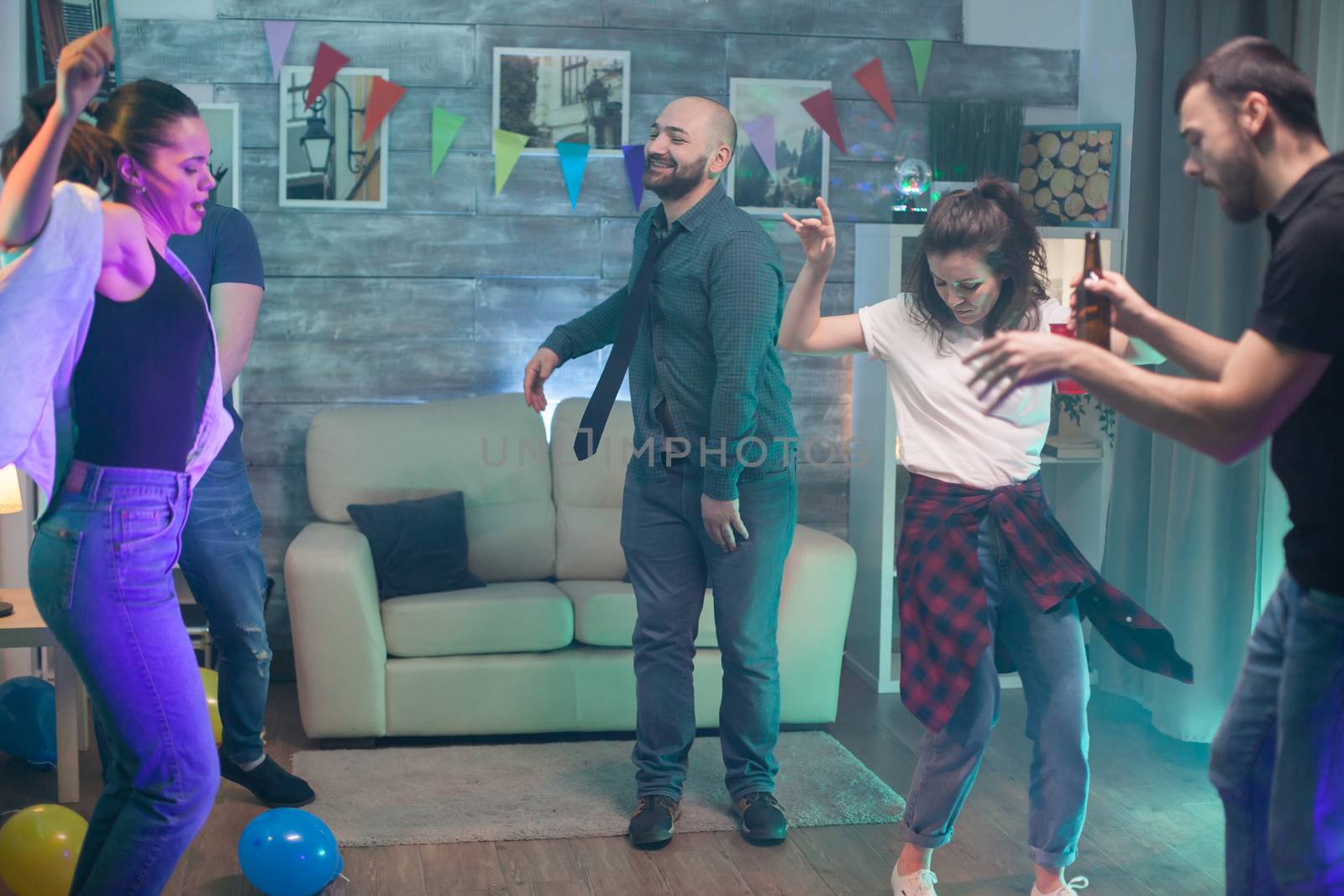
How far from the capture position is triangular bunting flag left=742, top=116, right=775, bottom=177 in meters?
4.46

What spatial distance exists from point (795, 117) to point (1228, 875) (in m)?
3.10

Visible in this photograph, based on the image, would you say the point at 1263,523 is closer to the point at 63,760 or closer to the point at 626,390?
the point at 626,390

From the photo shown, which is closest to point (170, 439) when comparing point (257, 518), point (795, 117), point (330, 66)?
point (257, 518)

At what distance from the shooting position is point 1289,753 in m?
1.71

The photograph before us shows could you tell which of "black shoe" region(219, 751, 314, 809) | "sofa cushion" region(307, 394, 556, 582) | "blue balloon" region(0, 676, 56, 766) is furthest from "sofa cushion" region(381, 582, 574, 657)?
"blue balloon" region(0, 676, 56, 766)

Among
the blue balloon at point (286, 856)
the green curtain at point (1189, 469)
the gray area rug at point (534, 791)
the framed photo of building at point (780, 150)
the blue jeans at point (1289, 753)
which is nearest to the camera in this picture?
the blue jeans at point (1289, 753)

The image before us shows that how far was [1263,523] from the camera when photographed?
11.6 feet

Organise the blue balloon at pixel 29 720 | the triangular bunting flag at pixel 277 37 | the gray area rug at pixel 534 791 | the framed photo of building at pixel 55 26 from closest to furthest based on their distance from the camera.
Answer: the gray area rug at pixel 534 791, the blue balloon at pixel 29 720, the framed photo of building at pixel 55 26, the triangular bunting flag at pixel 277 37

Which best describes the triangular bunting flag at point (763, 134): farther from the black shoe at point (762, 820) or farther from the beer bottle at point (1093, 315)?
the beer bottle at point (1093, 315)

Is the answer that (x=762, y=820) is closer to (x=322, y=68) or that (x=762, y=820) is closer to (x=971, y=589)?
(x=971, y=589)

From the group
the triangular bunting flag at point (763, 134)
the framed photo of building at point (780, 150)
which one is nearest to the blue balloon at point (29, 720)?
the framed photo of building at point (780, 150)

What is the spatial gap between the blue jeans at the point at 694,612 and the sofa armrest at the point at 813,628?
65 cm

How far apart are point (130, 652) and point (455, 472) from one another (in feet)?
7.58

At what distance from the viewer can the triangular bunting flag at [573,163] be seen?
4363 millimetres
